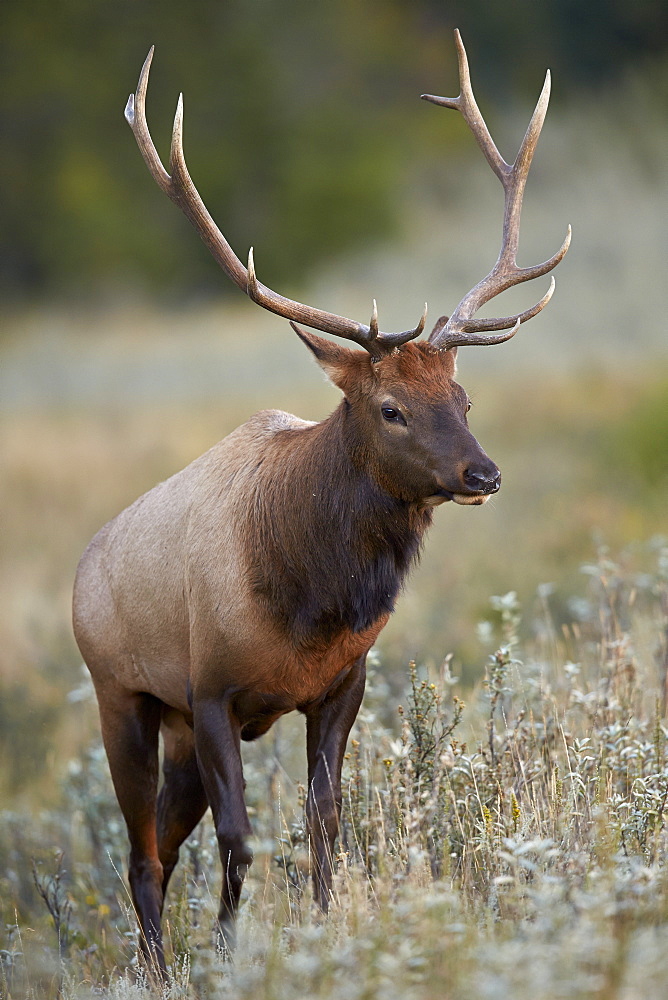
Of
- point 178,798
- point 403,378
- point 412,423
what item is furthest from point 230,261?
point 178,798

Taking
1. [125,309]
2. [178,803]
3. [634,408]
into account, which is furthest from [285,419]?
[125,309]

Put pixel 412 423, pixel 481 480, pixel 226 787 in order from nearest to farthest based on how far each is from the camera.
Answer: pixel 481 480
pixel 412 423
pixel 226 787

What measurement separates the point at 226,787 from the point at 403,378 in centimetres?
157

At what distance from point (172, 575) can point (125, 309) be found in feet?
93.4

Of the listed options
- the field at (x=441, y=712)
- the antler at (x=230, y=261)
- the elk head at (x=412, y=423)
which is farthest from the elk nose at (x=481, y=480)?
the field at (x=441, y=712)

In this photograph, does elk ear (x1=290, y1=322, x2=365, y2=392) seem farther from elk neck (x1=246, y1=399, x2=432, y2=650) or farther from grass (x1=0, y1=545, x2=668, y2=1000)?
grass (x1=0, y1=545, x2=668, y2=1000)

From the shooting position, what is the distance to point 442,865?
4.09 meters

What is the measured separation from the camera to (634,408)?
46.5ft

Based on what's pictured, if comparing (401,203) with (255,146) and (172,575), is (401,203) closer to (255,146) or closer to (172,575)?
(255,146)

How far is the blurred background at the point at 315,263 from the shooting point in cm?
1144

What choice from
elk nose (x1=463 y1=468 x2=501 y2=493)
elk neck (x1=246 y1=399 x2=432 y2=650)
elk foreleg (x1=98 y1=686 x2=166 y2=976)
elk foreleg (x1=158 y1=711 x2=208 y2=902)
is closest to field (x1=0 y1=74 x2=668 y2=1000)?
elk foreleg (x1=98 y1=686 x2=166 y2=976)

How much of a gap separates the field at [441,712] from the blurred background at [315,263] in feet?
0.24

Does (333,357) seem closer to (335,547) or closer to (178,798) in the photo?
(335,547)

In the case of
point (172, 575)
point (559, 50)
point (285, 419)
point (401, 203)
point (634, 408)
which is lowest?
point (172, 575)
